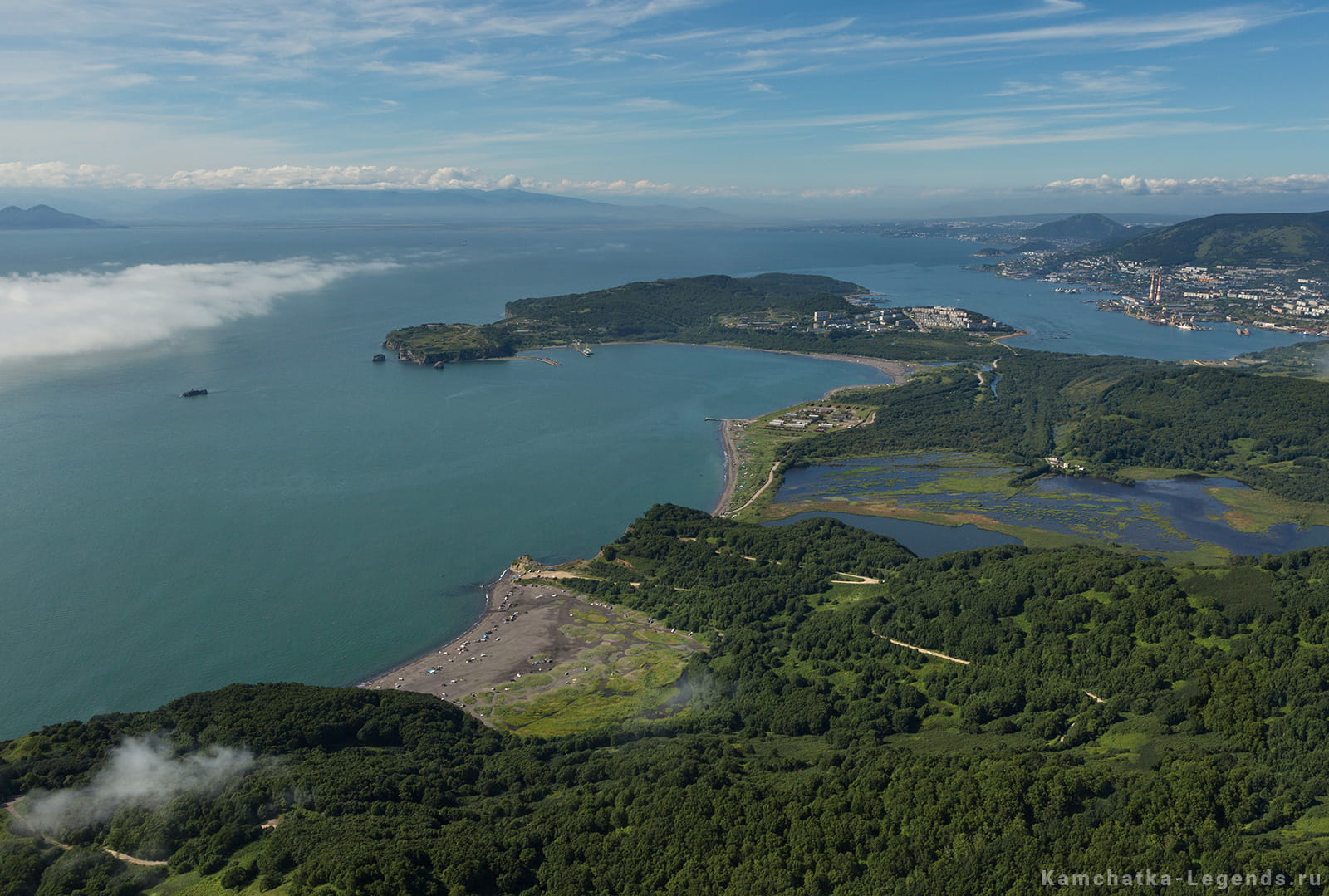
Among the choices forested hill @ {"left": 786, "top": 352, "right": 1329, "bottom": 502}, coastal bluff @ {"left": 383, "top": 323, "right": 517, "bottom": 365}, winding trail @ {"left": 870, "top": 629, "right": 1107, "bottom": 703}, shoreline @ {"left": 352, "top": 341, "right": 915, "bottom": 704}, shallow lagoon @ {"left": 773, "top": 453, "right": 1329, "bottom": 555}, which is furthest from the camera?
coastal bluff @ {"left": 383, "top": 323, "right": 517, "bottom": 365}

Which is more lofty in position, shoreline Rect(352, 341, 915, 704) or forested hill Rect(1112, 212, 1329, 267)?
forested hill Rect(1112, 212, 1329, 267)

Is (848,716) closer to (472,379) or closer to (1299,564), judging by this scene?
(1299,564)

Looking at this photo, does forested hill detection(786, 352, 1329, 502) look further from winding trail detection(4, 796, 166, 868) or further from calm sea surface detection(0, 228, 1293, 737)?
winding trail detection(4, 796, 166, 868)

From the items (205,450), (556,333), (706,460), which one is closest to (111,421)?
(205,450)

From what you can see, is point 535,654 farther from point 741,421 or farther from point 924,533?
point 741,421

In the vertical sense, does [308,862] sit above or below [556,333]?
below

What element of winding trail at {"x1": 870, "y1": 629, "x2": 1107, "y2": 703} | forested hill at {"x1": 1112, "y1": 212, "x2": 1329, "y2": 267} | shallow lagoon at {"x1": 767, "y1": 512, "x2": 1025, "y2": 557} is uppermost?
forested hill at {"x1": 1112, "y1": 212, "x2": 1329, "y2": 267}

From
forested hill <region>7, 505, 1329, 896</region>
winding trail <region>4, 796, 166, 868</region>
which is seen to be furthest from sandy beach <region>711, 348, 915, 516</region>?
winding trail <region>4, 796, 166, 868</region>
